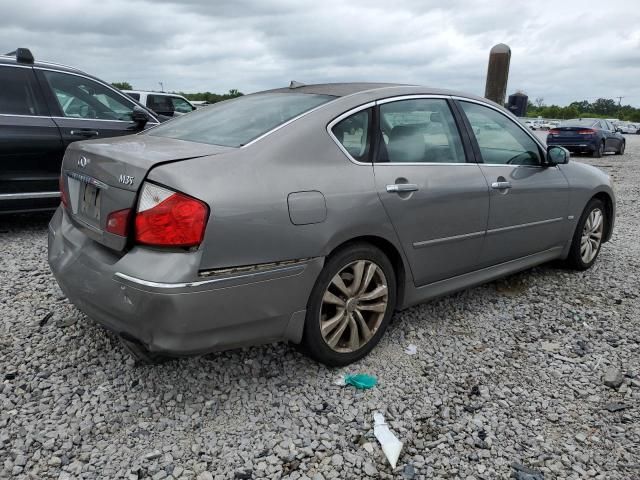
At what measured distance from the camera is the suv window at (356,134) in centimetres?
279

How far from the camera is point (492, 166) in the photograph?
3.56 metres

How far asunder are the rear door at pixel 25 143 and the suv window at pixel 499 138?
3.99 metres

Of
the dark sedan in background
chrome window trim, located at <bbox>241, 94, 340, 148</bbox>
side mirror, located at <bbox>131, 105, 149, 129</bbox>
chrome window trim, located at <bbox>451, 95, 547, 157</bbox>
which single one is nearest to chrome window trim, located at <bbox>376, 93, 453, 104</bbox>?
chrome window trim, located at <bbox>451, 95, 547, 157</bbox>

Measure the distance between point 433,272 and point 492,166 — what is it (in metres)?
0.92

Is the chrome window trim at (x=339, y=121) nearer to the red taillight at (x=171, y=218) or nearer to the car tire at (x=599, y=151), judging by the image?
the red taillight at (x=171, y=218)

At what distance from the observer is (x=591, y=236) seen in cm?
470

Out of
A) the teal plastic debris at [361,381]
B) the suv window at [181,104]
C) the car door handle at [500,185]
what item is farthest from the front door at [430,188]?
the suv window at [181,104]

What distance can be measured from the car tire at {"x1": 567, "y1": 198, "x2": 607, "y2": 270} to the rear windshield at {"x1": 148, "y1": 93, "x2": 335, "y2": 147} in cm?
278

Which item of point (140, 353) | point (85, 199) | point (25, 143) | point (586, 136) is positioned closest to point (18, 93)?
point (25, 143)

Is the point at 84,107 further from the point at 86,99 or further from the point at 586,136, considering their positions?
the point at 586,136

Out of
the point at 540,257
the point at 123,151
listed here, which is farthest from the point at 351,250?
the point at 540,257

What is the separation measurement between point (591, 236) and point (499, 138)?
162 cm

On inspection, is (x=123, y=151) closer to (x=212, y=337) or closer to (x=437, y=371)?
(x=212, y=337)

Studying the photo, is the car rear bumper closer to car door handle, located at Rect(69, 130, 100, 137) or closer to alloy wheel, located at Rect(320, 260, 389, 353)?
alloy wheel, located at Rect(320, 260, 389, 353)
